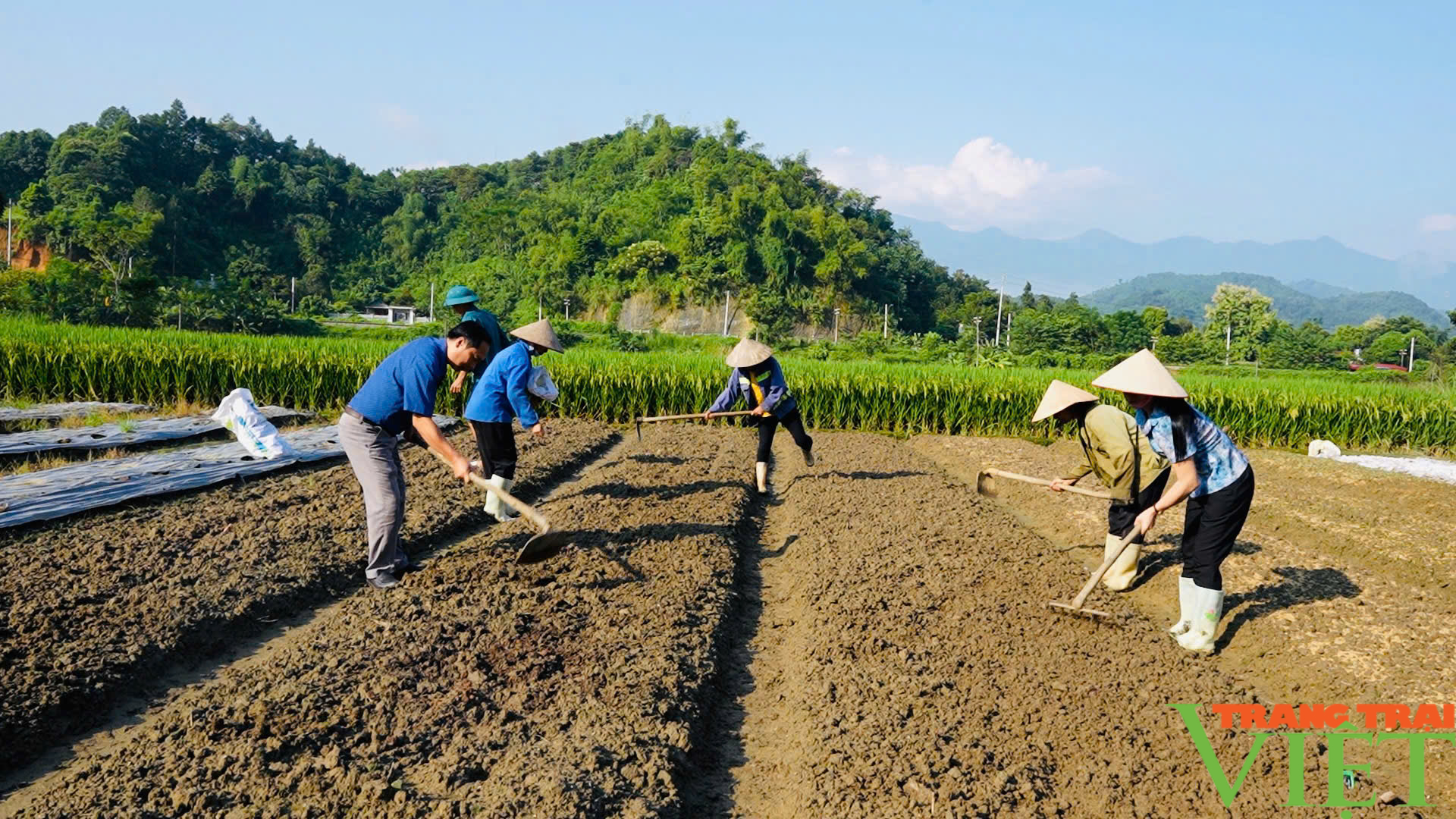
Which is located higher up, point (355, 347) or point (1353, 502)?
point (355, 347)

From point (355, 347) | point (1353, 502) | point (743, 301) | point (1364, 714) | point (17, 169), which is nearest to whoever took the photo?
point (1364, 714)

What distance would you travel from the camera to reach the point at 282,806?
3270 mm

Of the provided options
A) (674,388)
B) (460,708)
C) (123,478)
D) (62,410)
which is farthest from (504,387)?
(62,410)

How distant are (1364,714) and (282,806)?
15.9 ft

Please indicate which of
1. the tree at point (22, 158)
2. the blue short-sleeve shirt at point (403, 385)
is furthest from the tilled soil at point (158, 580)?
the tree at point (22, 158)

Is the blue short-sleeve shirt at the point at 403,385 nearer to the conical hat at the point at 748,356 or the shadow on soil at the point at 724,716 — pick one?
the shadow on soil at the point at 724,716

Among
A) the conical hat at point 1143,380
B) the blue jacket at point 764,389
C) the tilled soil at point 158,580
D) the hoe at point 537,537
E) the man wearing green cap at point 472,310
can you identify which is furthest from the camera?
the blue jacket at point 764,389

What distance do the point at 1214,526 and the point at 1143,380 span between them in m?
0.91

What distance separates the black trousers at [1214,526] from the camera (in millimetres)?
5184

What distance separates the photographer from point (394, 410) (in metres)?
5.36

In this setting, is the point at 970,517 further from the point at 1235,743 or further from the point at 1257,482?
the point at 1257,482

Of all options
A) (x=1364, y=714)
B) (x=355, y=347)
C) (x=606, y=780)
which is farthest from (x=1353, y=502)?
(x=355, y=347)

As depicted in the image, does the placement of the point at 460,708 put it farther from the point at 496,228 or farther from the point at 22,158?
the point at 22,158

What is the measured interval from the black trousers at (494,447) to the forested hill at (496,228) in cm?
3578
